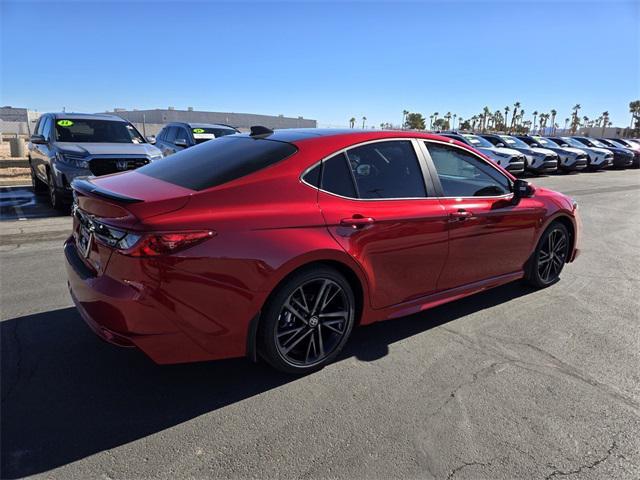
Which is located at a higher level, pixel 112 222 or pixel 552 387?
pixel 112 222

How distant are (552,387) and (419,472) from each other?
139 cm

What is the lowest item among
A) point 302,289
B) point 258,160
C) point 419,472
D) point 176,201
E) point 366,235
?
point 419,472

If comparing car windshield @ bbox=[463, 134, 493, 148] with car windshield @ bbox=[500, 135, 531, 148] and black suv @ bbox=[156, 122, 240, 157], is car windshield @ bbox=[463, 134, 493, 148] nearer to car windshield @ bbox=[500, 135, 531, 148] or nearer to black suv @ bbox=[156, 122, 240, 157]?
car windshield @ bbox=[500, 135, 531, 148]

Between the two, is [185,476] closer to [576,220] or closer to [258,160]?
[258,160]

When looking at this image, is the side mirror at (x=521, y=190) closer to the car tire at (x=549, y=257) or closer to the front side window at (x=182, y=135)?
the car tire at (x=549, y=257)

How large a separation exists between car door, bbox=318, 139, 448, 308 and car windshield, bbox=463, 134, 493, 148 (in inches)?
599

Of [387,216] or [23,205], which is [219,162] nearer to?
[387,216]

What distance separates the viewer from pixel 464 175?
4.32m

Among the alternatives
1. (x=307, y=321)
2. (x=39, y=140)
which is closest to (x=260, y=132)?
(x=307, y=321)

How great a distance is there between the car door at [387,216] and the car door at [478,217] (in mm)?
155

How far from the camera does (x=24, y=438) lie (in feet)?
8.34

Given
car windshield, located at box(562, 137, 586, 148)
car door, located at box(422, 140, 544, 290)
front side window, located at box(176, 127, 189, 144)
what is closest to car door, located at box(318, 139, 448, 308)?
car door, located at box(422, 140, 544, 290)

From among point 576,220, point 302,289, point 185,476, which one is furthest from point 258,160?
point 576,220

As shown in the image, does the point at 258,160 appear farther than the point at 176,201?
Yes
